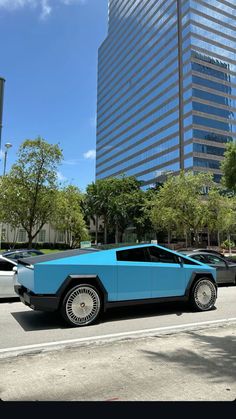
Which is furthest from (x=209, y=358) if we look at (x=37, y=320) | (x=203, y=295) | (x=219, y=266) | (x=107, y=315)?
(x=219, y=266)

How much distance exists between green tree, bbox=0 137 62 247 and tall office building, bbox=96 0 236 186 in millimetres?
58090

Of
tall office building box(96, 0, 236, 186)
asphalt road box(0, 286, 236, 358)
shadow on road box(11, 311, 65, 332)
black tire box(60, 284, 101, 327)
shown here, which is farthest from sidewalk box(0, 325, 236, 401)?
tall office building box(96, 0, 236, 186)

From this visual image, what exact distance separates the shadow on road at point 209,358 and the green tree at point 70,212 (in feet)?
75.7

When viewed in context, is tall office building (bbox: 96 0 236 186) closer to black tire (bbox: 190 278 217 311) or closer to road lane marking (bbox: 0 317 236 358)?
black tire (bbox: 190 278 217 311)

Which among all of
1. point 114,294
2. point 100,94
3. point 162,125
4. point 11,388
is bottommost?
point 11,388

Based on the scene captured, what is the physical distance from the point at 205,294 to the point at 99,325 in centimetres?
274

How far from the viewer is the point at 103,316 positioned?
318 inches

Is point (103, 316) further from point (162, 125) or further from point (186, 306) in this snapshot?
point (162, 125)

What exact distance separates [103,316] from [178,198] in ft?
66.0

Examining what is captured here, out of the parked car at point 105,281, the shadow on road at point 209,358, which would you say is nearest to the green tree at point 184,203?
the parked car at point 105,281

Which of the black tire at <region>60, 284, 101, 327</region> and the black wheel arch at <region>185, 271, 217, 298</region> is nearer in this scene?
the black tire at <region>60, 284, 101, 327</region>

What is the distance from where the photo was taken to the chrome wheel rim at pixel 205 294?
8.56m

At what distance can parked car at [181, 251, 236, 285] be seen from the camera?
13422 mm

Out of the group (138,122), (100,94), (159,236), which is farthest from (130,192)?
(100,94)
